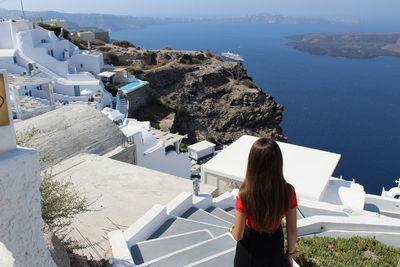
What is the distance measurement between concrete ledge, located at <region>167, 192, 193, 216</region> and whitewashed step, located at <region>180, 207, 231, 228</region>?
0.30ft

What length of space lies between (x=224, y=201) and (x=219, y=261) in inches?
131

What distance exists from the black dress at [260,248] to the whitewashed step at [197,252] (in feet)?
6.37

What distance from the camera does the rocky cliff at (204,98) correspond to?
36469mm

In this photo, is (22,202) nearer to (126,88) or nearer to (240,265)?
(240,265)

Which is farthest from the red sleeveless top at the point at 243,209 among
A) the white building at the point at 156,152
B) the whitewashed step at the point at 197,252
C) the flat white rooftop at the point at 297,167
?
the white building at the point at 156,152

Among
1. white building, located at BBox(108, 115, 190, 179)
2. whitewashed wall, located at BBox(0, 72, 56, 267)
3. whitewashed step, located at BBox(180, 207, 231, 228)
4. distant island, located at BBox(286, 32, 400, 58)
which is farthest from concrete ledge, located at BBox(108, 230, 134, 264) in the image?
distant island, located at BBox(286, 32, 400, 58)

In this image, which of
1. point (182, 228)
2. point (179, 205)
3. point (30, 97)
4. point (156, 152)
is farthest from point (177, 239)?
point (30, 97)

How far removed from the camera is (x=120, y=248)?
5188mm

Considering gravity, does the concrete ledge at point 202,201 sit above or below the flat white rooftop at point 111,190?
above

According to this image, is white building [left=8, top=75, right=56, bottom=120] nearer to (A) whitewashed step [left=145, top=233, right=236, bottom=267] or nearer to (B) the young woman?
(A) whitewashed step [left=145, top=233, right=236, bottom=267]

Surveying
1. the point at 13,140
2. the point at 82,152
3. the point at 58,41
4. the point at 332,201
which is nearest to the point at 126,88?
the point at 58,41

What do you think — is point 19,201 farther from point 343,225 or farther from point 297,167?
point 297,167

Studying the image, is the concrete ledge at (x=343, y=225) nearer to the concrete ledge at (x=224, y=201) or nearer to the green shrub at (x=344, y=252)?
the green shrub at (x=344, y=252)

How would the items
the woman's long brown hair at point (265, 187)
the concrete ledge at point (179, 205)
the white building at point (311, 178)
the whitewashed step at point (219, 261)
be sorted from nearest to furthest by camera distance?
the woman's long brown hair at point (265, 187)
the whitewashed step at point (219, 261)
the concrete ledge at point (179, 205)
the white building at point (311, 178)
